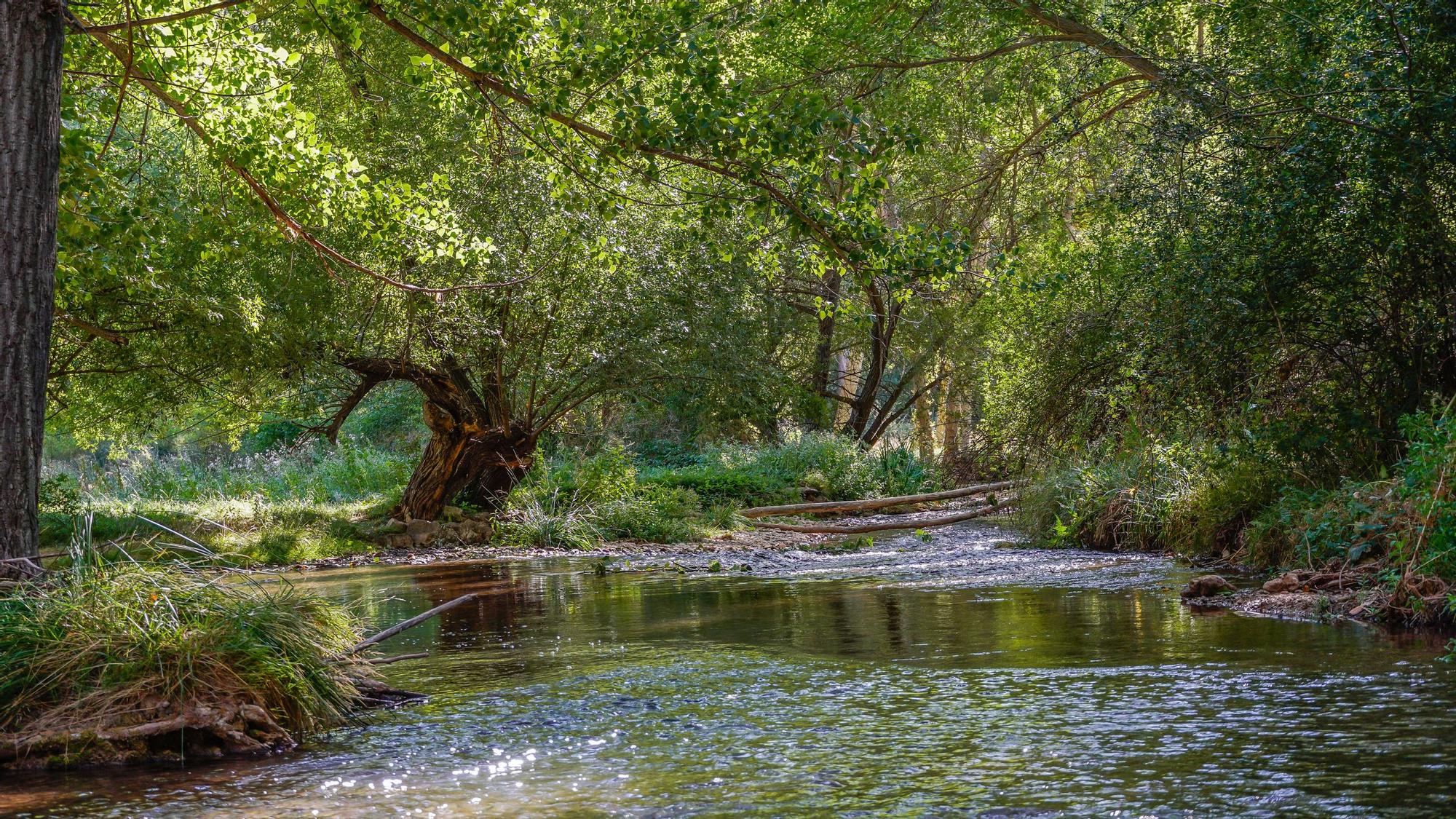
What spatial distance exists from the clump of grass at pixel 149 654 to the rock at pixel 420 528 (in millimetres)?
12765

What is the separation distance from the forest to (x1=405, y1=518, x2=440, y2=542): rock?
0.68 ft

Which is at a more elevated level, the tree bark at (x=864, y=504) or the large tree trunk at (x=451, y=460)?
the large tree trunk at (x=451, y=460)

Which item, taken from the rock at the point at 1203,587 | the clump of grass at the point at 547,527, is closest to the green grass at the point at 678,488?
the clump of grass at the point at 547,527

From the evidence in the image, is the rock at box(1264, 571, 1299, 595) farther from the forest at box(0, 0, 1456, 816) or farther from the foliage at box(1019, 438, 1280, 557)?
the foliage at box(1019, 438, 1280, 557)

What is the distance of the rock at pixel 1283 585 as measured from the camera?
27.8 ft

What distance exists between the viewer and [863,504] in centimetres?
2236

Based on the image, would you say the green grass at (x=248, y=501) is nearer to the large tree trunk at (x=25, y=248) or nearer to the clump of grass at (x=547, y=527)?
the clump of grass at (x=547, y=527)

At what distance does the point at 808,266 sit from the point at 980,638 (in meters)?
3.45

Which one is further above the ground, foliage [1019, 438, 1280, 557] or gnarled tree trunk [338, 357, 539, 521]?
gnarled tree trunk [338, 357, 539, 521]

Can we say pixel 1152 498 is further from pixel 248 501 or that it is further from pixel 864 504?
pixel 248 501

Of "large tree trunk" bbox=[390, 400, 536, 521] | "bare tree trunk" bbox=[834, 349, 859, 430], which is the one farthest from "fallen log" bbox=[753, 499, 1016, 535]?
"bare tree trunk" bbox=[834, 349, 859, 430]

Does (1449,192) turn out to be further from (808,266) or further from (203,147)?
(203,147)

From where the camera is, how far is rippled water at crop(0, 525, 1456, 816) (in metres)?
4.13

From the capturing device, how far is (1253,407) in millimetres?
9727
